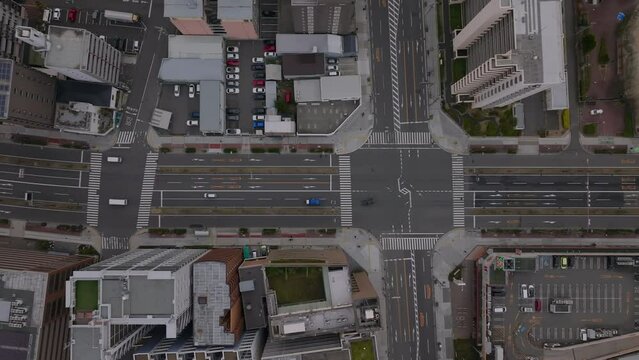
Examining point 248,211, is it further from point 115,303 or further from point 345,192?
point 115,303

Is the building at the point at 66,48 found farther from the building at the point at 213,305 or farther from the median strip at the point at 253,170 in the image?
the building at the point at 213,305

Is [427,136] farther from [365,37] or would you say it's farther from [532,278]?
[532,278]

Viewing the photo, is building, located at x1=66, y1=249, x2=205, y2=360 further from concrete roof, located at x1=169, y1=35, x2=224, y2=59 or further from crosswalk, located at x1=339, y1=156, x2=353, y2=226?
concrete roof, located at x1=169, y1=35, x2=224, y2=59

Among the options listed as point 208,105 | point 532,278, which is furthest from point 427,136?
point 208,105

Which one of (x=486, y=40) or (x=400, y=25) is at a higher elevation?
(x=400, y=25)

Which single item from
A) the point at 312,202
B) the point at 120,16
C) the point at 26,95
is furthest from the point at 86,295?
the point at 120,16

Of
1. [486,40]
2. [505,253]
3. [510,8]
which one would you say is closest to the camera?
[510,8]

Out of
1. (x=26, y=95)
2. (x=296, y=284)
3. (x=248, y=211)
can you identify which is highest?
(x=26, y=95)
